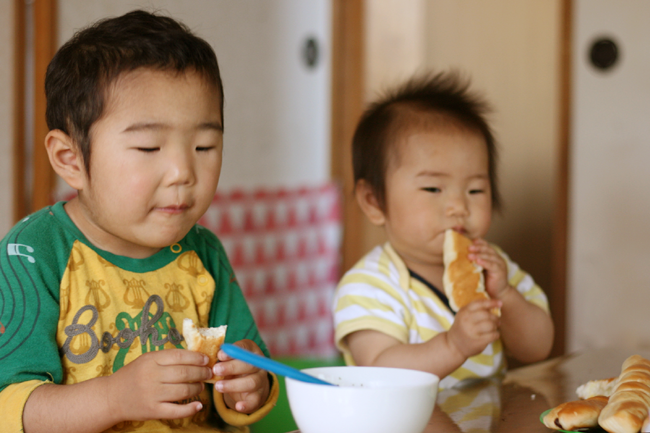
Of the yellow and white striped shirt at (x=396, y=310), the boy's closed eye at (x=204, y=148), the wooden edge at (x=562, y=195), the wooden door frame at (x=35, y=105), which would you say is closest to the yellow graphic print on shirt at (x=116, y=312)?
the boy's closed eye at (x=204, y=148)

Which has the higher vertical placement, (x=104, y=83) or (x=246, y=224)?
(x=104, y=83)

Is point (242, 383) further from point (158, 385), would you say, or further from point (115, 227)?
point (115, 227)

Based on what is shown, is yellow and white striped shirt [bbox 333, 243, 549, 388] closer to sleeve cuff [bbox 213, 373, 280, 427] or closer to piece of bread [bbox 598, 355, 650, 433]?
sleeve cuff [bbox 213, 373, 280, 427]

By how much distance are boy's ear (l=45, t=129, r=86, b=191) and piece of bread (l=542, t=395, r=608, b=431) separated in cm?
72

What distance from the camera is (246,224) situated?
10.6 ft

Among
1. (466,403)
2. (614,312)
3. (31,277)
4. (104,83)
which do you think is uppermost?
(104,83)

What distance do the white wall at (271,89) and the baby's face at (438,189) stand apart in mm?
1871

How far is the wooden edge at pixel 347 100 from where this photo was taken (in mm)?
3414

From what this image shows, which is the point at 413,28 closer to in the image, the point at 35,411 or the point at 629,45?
the point at 629,45

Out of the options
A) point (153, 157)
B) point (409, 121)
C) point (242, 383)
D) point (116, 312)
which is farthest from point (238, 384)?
point (409, 121)

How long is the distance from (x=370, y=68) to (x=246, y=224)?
101 cm

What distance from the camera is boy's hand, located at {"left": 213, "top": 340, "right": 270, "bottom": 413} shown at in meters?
0.85

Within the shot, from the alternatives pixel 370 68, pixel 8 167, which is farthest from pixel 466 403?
pixel 370 68

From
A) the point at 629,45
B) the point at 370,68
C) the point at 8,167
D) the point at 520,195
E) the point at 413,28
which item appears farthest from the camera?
the point at 370,68
